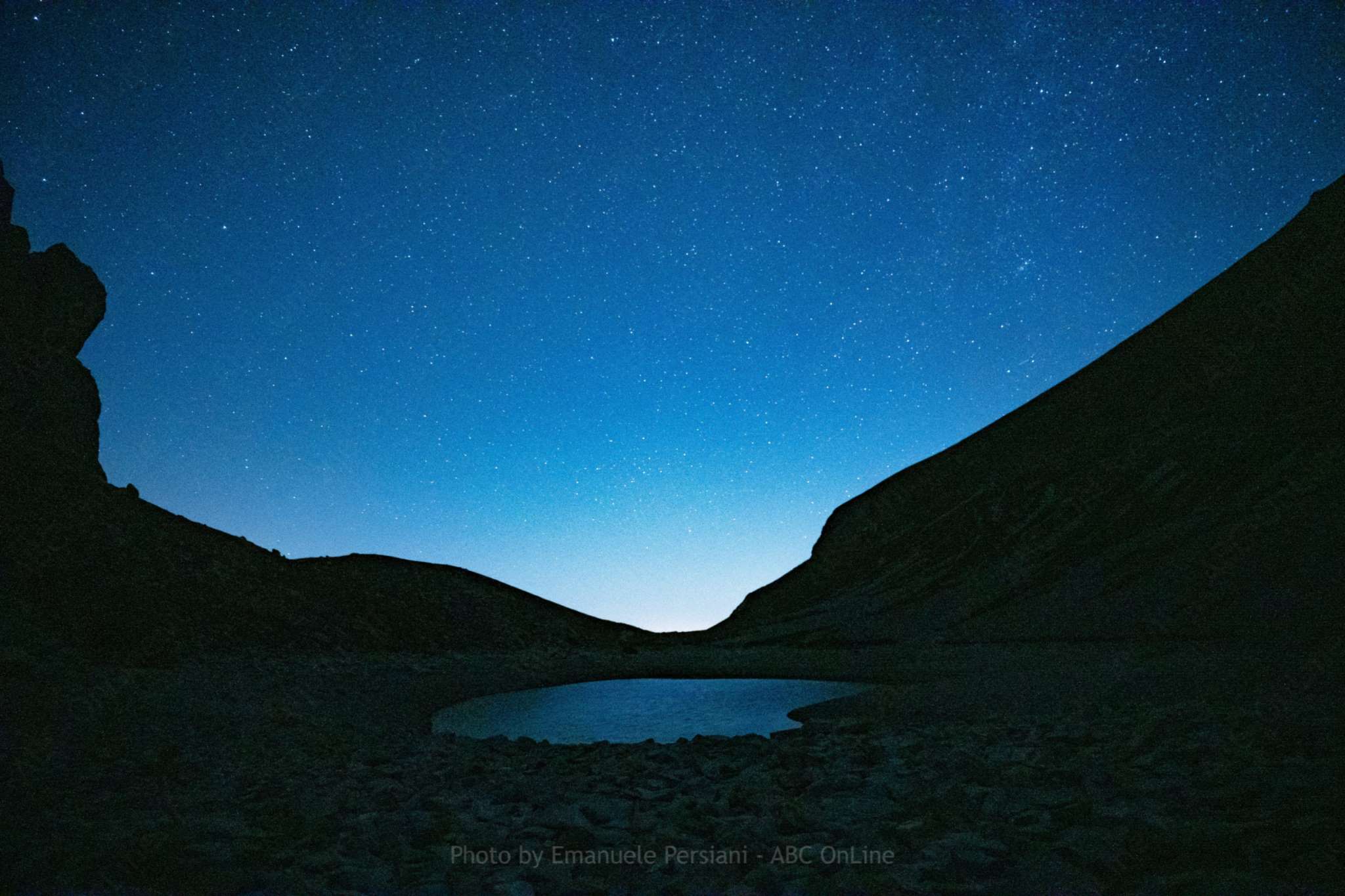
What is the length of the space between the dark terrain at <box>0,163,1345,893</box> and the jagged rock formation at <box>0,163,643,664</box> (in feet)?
0.69

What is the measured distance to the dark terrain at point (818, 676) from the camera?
5.63m

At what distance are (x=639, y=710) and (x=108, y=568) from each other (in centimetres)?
2257

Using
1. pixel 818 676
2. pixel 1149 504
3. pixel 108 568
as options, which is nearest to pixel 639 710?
pixel 818 676

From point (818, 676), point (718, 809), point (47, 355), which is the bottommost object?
point (818, 676)

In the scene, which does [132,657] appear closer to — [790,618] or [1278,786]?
[1278,786]

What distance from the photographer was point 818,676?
29047 millimetres

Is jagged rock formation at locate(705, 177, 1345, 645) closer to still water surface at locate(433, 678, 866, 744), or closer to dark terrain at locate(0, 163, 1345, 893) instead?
dark terrain at locate(0, 163, 1345, 893)

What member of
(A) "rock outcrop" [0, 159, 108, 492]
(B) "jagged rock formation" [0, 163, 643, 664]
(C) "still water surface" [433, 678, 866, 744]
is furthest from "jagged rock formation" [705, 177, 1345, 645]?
(A) "rock outcrop" [0, 159, 108, 492]

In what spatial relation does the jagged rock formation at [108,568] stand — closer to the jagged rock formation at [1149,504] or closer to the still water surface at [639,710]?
the still water surface at [639,710]

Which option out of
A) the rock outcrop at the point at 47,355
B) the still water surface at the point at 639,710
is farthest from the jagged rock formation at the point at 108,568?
the still water surface at the point at 639,710

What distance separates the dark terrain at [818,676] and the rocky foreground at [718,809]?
42 millimetres

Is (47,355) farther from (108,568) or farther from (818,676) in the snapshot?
(818,676)

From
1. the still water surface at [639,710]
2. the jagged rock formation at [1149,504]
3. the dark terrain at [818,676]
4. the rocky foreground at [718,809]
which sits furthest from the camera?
the jagged rock formation at [1149,504]

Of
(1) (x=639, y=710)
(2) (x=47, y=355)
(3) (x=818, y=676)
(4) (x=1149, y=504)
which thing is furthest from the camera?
(4) (x=1149, y=504)
